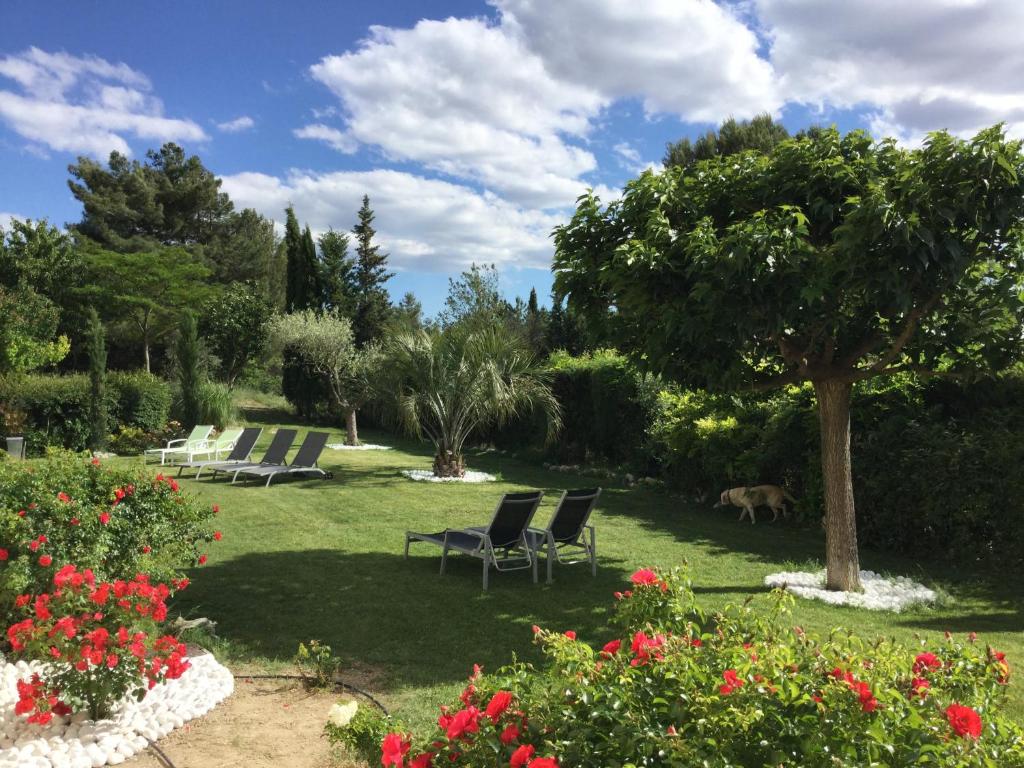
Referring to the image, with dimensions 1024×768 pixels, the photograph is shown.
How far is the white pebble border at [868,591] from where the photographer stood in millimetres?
6160

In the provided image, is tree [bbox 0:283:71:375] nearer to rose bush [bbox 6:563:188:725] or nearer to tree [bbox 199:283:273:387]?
tree [bbox 199:283:273:387]

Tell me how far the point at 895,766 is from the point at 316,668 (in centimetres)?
352

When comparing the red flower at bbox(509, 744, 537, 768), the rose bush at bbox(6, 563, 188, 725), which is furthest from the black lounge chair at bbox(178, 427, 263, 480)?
the red flower at bbox(509, 744, 537, 768)

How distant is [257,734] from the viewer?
3711 mm

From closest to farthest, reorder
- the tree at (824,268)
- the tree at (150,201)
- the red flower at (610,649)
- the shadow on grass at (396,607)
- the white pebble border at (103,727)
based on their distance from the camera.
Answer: the red flower at (610,649) → the white pebble border at (103,727) → the shadow on grass at (396,607) → the tree at (824,268) → the tree at (150,201)

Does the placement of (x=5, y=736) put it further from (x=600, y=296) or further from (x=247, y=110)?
(x=247, y=110)

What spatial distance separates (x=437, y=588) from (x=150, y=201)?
40.3m

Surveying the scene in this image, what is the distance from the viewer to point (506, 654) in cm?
496

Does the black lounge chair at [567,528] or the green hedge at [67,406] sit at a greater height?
the green hedge at [67,406]

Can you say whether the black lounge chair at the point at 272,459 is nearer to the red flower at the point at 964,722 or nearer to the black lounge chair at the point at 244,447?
the black lounge chair at the point at 244,447

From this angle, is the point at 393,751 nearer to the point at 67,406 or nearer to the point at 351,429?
the point at 67,406

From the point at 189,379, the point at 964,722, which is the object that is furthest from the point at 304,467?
the point at 964,722

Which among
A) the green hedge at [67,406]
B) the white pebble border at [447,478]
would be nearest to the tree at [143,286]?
the green hedge at [67,406]

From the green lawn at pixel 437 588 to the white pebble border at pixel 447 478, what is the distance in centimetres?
233
